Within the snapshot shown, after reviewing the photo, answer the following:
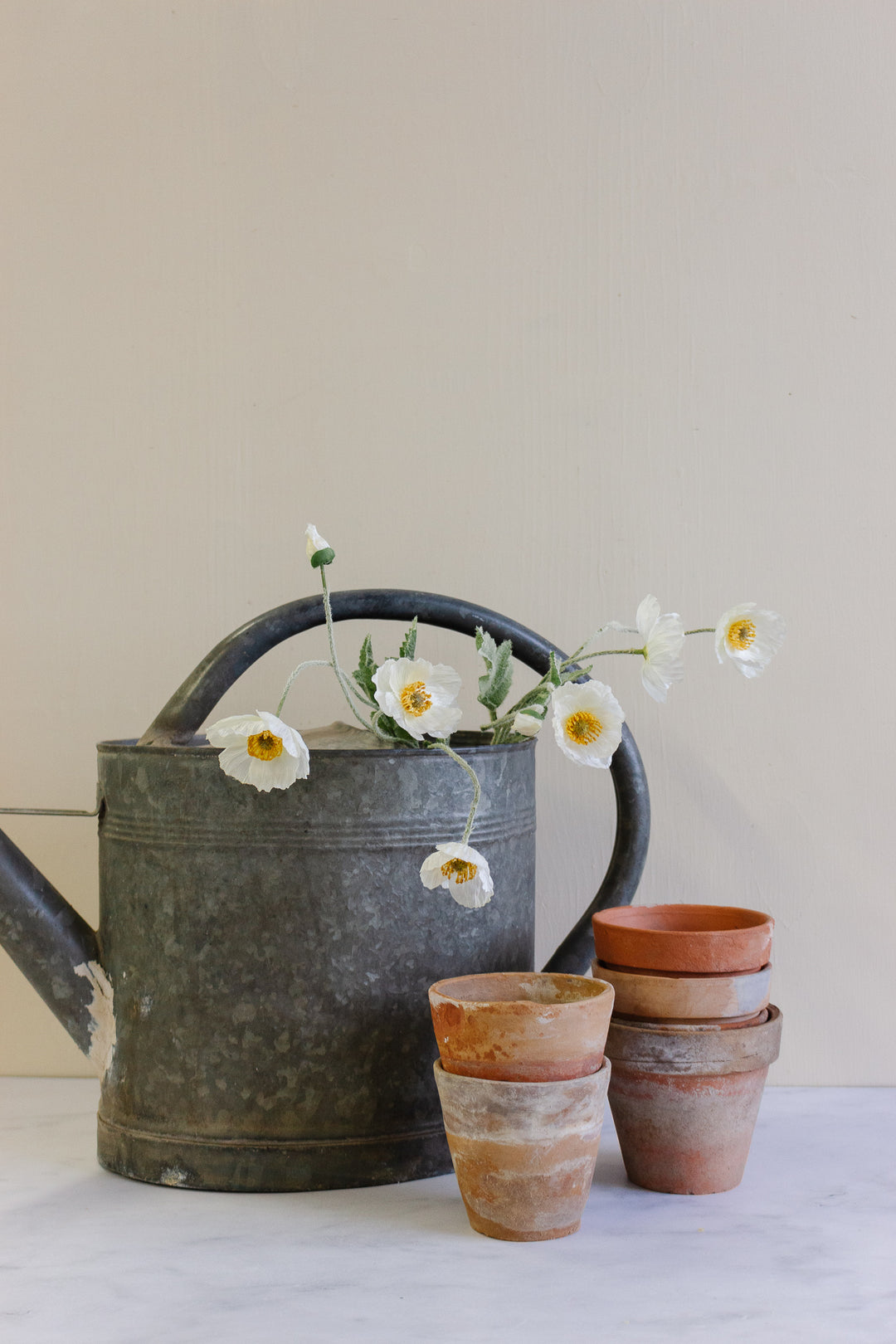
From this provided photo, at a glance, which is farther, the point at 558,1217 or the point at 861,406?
the point at 861,406

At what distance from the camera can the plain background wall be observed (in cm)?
112

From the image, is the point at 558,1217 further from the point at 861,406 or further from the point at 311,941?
the point at 861,406

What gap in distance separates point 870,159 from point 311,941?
910mm

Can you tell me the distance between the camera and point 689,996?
2.68 ft

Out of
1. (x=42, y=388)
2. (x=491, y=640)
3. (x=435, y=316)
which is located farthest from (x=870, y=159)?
(x=42, y=388)

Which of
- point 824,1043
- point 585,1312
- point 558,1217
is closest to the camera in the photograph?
point 585,1312

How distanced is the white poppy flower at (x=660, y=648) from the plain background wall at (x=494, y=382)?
0.28 metres

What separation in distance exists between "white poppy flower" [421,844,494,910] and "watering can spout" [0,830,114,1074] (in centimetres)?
32

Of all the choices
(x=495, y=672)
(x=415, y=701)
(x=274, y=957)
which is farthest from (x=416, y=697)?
(x=274, y=957)

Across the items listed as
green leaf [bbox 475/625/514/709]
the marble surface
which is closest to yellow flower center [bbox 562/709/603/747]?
green leaf [bbox 475/625/514/709]

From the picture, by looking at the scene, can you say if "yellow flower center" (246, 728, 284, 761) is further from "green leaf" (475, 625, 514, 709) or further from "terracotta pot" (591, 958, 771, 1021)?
"terracotta pot" (591, 958, 771, 1021)

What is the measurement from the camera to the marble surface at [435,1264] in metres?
0.64

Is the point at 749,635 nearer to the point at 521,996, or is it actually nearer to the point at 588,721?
the point at 588,721

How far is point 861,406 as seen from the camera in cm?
112
